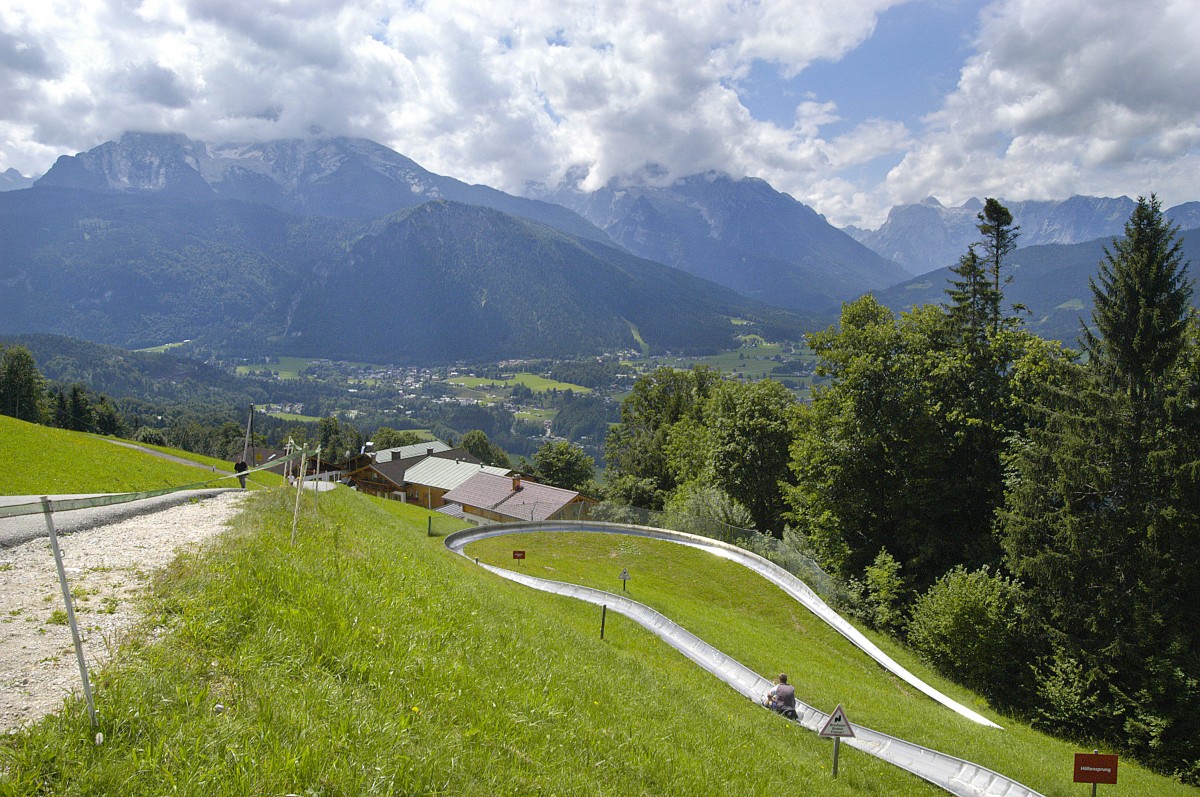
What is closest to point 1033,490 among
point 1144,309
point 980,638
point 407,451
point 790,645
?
point 980,638

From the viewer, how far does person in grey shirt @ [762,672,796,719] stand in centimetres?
1586

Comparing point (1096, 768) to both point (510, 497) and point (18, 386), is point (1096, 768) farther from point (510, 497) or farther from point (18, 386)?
point (18, 386)

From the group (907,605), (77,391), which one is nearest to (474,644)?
(907,605)

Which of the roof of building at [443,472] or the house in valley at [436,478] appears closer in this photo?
the house in valley at [436,478]

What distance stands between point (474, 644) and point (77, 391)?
4305 inches

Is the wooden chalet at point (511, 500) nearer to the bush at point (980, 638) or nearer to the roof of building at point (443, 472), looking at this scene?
the roof of building at point (443, 472)

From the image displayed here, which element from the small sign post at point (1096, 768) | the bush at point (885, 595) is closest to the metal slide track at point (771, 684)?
the small sign post at point (1096, 768)

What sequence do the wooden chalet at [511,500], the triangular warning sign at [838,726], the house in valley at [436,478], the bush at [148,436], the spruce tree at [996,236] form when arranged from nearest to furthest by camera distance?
the triangular warning sign at [838,726], the spruce tree at [996,236], the wooden chalet at [511,500], the house in valley at [436,478], the bush at [148,436]

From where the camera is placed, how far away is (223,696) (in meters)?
6.25

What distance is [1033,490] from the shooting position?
26734 millimetres

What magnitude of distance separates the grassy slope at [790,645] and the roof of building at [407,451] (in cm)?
6287

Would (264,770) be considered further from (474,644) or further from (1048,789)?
(1048,789)

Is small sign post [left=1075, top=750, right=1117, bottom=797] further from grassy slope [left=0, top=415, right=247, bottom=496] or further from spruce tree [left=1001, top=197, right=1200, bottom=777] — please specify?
grassy slope [left=0, top=415, right=247, bottom=496]

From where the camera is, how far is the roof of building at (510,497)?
63844 mm
